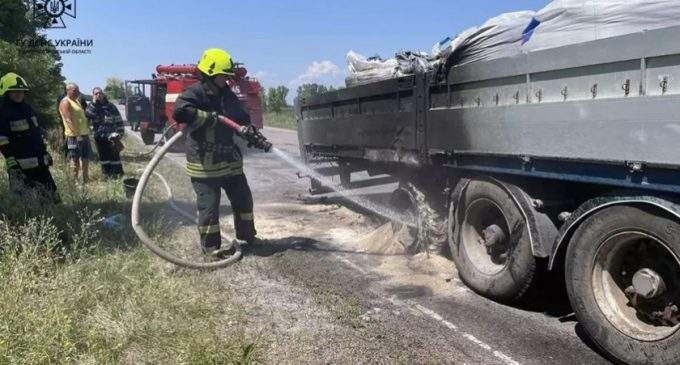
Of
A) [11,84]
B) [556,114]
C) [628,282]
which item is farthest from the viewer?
[11,84]

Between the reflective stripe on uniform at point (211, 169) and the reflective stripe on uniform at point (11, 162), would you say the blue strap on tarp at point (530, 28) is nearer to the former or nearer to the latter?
the reflective stripe on uniform at point (211, 169)

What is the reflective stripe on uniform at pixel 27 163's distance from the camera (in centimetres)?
613

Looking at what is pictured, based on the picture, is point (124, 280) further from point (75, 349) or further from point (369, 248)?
point (369, 248)

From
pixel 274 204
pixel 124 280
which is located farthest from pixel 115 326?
pixel 274 204

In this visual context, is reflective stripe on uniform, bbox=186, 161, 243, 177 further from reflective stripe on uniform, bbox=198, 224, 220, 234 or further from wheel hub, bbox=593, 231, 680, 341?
wheel hub, bbox=593, 231, 680, 341

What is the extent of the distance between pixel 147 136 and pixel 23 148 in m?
12.2

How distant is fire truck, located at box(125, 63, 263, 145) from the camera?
15648mm

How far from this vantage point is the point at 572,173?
3268 millimetres

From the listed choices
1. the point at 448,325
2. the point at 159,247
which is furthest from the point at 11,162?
the point at 448,325

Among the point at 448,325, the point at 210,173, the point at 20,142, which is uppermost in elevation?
the point at 20,142

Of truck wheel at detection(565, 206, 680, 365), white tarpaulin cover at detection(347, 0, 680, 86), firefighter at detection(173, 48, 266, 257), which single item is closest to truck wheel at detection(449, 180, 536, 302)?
truck wheel at detection(565, 206, 680, 365)

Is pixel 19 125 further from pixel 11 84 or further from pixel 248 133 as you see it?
pixel 248 133

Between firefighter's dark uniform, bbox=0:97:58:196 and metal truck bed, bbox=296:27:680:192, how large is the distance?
12.4 feet

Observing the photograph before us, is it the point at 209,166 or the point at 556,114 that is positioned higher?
the point at 556,114
